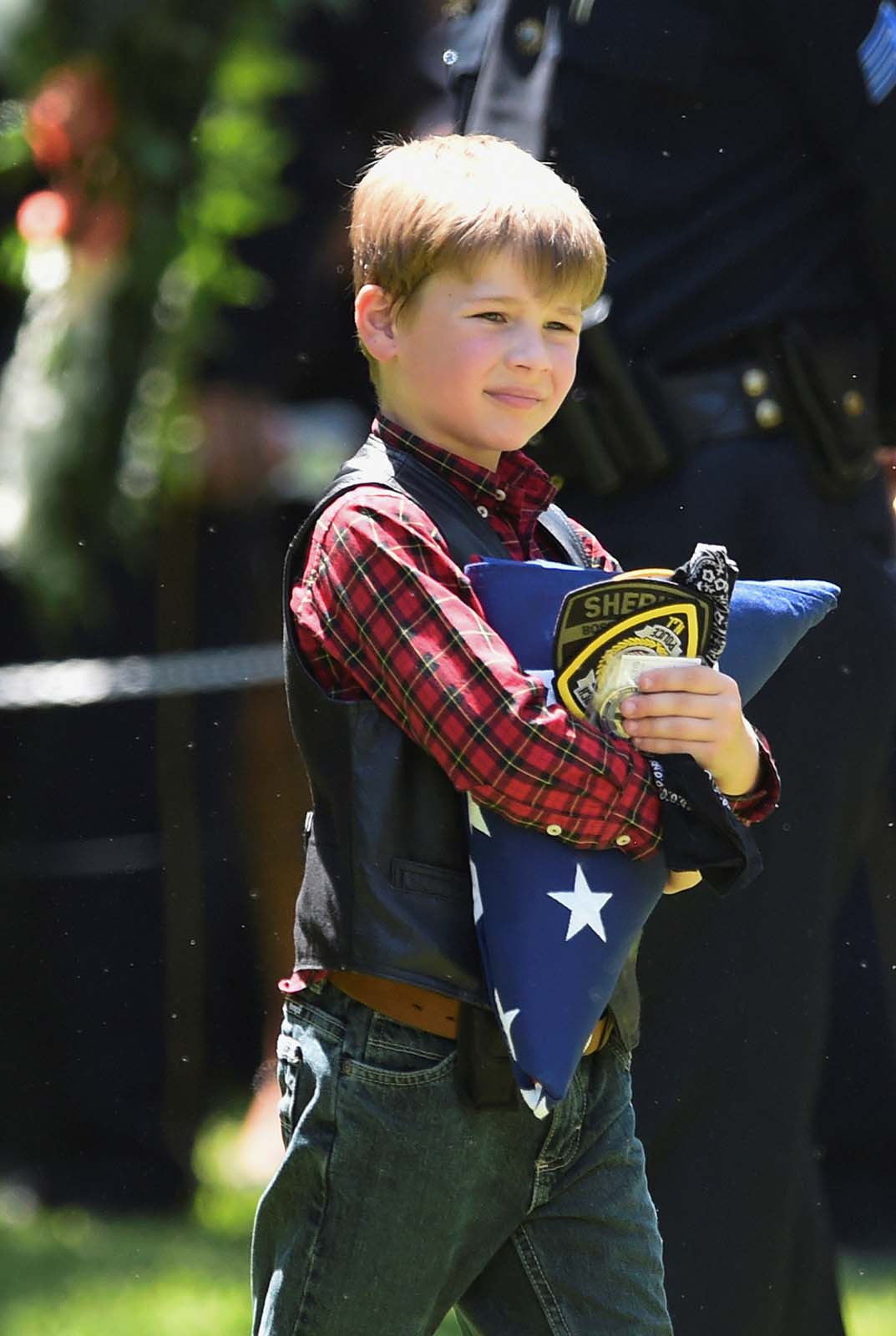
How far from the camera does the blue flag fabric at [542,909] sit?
1.72 m

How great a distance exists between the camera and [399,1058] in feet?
5.88

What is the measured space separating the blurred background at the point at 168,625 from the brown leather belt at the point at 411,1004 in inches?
28.7

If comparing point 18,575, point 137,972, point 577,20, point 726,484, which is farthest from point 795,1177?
point 137,972

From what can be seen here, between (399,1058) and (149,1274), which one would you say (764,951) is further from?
(149,1274)

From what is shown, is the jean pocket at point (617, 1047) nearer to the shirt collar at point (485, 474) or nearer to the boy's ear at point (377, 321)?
the shirt collar at point (485, 474)

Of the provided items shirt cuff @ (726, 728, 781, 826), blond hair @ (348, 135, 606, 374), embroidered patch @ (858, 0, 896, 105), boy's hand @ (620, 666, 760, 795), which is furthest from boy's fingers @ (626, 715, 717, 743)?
embroidered patch @ (858, 0, 896, 105)

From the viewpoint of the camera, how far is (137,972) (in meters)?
4.13

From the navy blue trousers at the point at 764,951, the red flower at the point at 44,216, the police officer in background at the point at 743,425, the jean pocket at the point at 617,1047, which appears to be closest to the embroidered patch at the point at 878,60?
the police officer in background at the point at 743,425

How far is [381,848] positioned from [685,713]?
10.5 inches

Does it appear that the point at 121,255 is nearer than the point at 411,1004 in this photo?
No

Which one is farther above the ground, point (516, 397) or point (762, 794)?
point (516, 397)

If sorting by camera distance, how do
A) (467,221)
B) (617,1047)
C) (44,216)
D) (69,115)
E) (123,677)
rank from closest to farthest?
(467,221) → (617,1047) → (69,115) → (44,216) → (123,677)

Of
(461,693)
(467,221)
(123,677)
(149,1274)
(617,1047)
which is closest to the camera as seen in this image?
(461,693)

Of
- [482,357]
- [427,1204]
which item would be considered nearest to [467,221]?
[482,357]
